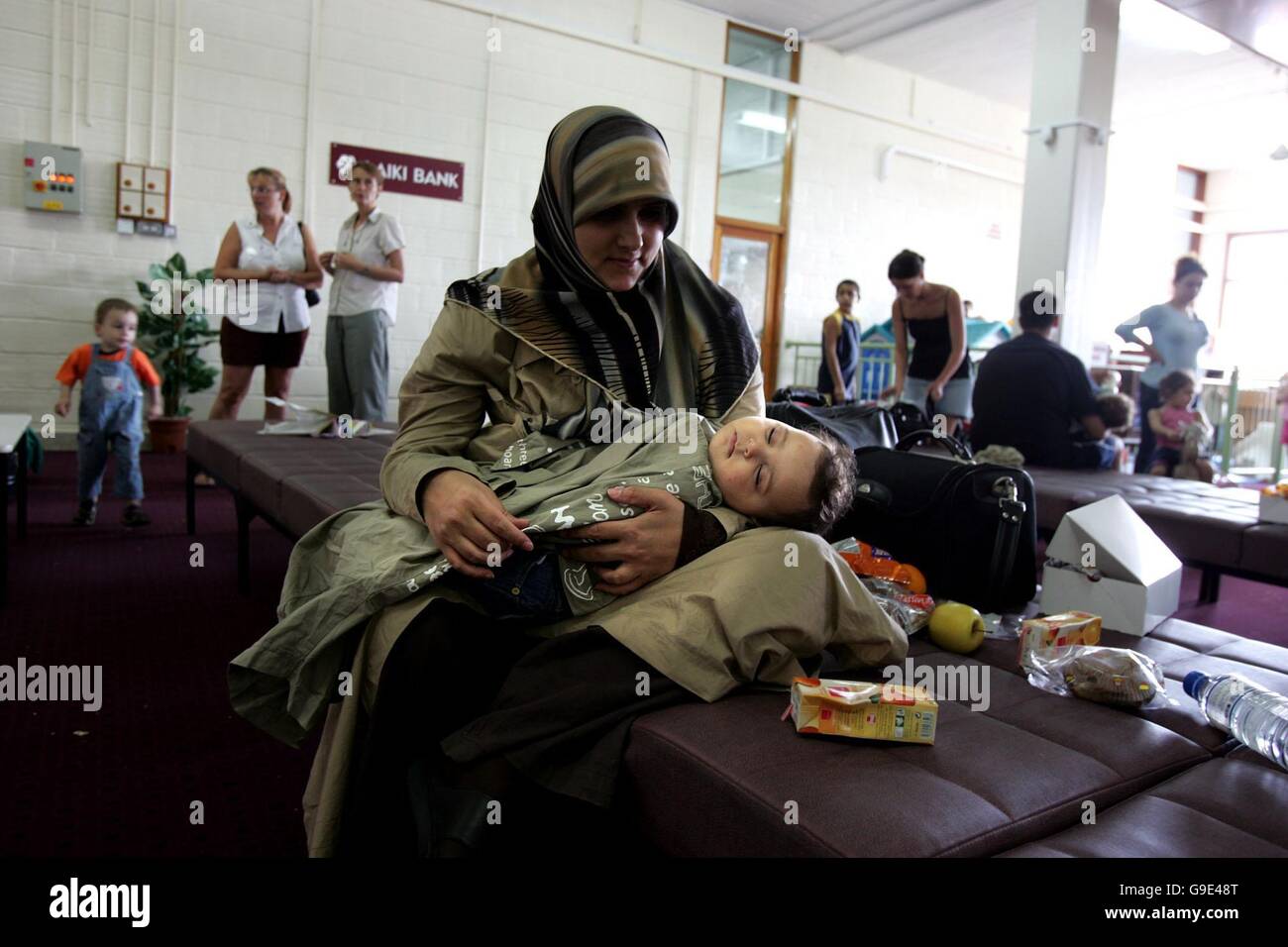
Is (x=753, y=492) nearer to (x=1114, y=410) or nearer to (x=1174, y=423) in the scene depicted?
(x=1114, y=410)

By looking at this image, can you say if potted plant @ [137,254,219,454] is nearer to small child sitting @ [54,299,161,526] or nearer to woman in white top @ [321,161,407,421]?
woman in white top @ [321,161,407,421]

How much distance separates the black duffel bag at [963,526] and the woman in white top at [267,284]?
11.7ft

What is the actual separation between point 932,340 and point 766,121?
398cm

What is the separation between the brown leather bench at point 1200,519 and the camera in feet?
9.15

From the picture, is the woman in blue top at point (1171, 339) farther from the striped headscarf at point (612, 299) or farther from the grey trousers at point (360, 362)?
the striped headscarf at point (612, 299)

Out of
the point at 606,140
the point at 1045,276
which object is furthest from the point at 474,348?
the point at 1045,276

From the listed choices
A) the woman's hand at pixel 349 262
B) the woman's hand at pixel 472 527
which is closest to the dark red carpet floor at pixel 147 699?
the woman's hand at pixel 472 527

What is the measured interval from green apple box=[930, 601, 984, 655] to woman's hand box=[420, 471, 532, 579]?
76cm

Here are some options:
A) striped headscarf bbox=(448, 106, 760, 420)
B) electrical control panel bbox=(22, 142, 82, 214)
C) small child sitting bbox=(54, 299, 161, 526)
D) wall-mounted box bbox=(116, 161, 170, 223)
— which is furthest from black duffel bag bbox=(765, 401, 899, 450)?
electrical control panel bbox=(22, 142, 82, 214)

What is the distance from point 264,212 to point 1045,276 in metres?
4.67

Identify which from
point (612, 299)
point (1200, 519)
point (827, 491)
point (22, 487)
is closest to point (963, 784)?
point (827, 491)
